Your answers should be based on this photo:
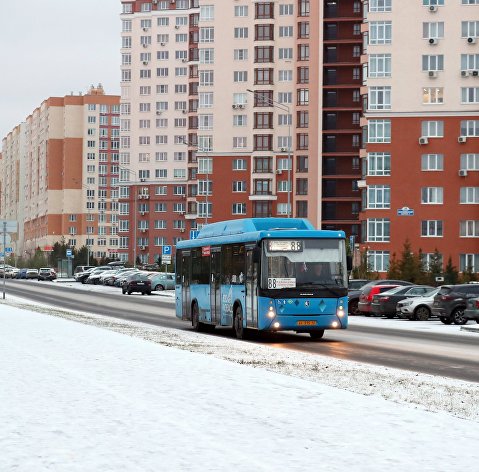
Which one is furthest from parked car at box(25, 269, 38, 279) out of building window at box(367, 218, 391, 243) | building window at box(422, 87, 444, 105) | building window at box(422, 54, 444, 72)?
building window at box(422, 54, 444, 72)

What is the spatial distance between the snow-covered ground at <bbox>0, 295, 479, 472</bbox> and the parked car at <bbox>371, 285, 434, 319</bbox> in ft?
81.9

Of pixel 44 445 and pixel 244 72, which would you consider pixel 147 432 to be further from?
pixel 244 72

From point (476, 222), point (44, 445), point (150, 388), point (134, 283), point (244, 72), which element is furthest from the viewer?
point (244, 72)

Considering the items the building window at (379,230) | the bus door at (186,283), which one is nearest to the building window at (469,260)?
the building window at (379,230)

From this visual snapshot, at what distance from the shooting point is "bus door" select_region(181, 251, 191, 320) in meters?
34.0

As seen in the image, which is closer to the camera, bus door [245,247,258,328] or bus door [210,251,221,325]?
bus door [245,247,258,328]

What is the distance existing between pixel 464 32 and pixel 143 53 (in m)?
78.7

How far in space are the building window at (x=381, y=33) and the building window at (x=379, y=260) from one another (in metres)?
17.7

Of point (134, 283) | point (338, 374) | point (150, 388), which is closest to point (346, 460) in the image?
point (150, 388)

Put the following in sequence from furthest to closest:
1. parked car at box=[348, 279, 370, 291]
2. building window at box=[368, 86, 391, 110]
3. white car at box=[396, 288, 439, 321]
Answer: building window at box=[368, 86, 391, 110]
parked car at box=[348, 279, 370, 291]
white car at box=[396, 288, 439, 321]

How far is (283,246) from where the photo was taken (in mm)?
27188

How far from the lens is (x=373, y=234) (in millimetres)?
89188

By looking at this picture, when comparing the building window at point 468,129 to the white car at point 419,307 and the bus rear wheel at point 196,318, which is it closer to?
the white car at point 419,307

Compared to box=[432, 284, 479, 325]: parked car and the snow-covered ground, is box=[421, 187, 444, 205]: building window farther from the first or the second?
the snow-covered ground
